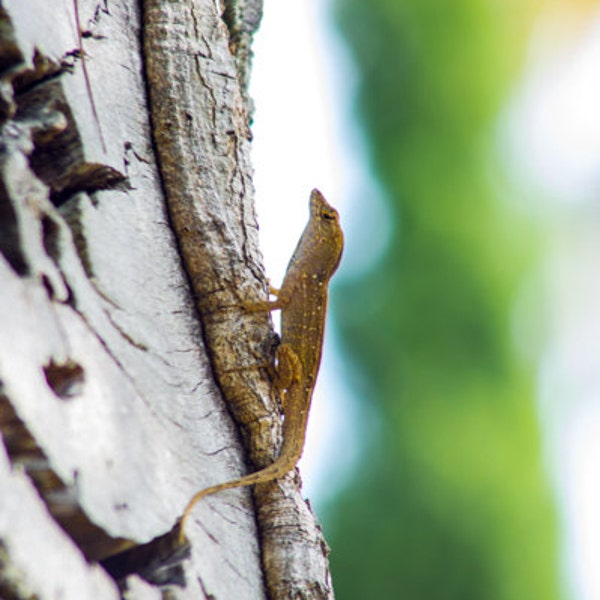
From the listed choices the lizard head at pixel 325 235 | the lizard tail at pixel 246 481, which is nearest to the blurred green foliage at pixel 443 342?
the lizard head at pixel 325 235

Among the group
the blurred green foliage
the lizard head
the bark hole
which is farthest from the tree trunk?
the blurred green foliage

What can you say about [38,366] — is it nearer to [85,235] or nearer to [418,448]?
[85,235]

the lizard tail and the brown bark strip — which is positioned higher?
the brown bark strip

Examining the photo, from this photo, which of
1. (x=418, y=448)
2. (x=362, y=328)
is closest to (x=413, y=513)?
(x=418, y=448)

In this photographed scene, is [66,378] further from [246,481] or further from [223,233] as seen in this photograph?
[223,233]

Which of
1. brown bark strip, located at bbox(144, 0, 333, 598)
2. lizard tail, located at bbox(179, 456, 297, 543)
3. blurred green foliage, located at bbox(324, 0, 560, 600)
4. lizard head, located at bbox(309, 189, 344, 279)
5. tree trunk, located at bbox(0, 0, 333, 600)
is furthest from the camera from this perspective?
blurred green foliage, located at bbox(324, 0, 560, 600)

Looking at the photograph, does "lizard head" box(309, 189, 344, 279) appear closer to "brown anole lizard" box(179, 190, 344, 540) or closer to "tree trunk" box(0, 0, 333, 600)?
"brown anole lizard" box(179, 190, 344, 540)

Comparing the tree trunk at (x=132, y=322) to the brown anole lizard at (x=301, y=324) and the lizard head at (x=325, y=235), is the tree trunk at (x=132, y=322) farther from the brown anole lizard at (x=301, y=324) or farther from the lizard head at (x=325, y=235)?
the lizard head at (x=325, y=235)
